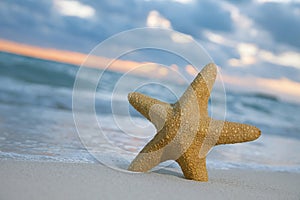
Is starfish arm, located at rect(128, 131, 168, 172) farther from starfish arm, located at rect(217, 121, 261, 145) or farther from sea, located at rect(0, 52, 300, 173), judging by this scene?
starfish arm, located at rect(217, 121, 261, 145)

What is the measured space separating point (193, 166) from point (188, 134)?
30 cm

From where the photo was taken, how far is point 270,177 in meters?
4.71

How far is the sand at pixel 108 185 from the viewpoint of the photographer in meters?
2.93

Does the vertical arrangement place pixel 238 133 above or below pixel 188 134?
above

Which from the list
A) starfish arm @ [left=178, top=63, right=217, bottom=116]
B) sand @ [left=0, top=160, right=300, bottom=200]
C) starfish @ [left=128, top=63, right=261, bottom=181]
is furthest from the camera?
starfish arm @ [left=178, top=63, right=217, bottom=116]

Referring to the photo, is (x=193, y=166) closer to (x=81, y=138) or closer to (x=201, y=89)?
(x=201, y=89)

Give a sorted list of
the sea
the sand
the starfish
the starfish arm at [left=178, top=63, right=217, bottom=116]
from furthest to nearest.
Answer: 1. the sea
2. the starfish arm at [left=178, top=63, right=217, bottom=116]
3. the starfish
4. the sand

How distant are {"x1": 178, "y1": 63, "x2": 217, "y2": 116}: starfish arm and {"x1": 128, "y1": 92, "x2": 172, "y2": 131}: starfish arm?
0.17 metres

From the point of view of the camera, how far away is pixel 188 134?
3.67m

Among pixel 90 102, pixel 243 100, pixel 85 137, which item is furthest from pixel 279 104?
pixel 85 137

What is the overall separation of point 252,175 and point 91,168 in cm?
190

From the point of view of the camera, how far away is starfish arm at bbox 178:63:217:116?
12.4 feet

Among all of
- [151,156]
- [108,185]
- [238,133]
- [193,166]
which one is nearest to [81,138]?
[151,156]

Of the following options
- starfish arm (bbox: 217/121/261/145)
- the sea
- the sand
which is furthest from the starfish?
the sea
